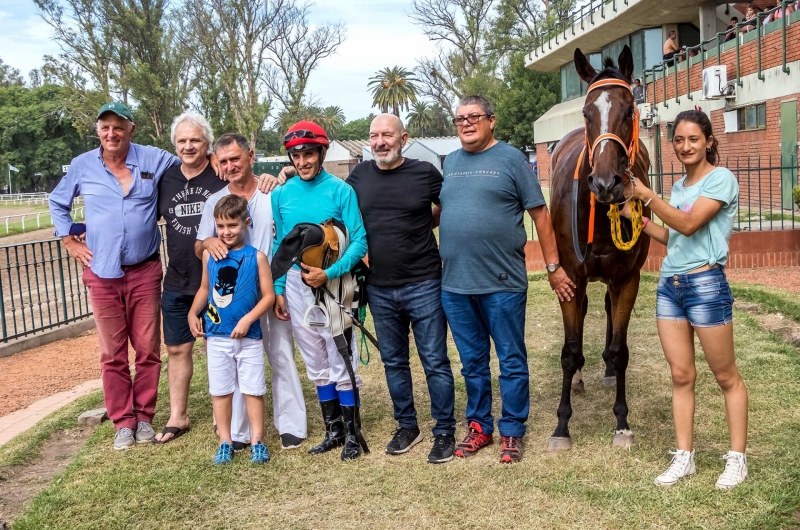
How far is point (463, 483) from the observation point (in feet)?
13.2

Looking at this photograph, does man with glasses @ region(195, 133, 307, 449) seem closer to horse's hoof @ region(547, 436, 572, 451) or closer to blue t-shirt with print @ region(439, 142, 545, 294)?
blue t-shirt with print @ region(439, 142, 545, 294)

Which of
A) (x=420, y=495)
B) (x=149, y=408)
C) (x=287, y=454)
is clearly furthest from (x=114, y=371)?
(x=420, y=495)

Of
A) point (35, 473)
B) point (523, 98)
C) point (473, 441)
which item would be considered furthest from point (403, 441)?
A: point (523, 98)

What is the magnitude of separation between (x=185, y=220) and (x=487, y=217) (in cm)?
212

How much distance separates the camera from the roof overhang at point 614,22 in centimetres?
2447

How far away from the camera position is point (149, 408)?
5.24m

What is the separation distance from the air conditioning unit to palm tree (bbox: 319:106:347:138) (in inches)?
2551

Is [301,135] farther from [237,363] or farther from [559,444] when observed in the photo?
[559,444]

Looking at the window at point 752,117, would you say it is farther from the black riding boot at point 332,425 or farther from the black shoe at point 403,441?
the black riding boot at point 332,425

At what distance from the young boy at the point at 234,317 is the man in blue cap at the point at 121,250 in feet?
2.19

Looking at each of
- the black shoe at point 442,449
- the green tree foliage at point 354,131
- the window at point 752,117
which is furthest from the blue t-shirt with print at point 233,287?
the green tree foliage at point 354,131

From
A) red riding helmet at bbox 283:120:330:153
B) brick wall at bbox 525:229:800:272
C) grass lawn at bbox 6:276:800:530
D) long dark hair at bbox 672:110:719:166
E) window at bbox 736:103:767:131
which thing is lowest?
grass lawn at bbox 6:276:800:530

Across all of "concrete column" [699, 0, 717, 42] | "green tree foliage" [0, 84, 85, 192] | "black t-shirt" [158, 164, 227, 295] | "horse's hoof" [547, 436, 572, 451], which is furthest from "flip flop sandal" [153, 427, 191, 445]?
"green tree foliage" [0, 84, 85, 192]

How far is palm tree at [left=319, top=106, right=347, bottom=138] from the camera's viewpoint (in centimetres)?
8599
